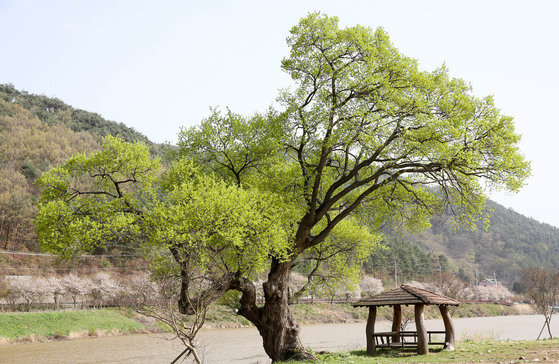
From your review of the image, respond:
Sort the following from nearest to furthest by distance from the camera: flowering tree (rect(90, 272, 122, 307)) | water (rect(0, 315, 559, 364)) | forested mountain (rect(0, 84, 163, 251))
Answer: water (rect(0, 315, 559, 364)) → flowering tree (rect(90, 272, 122, 307)) → forested mountain (rect(0, 84, 163, 251))

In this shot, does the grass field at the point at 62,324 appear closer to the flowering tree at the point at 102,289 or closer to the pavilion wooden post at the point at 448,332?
the flowering tree at the point at 102,289

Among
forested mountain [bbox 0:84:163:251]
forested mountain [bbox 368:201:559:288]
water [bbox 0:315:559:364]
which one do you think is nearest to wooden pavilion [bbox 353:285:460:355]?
water [bbox 0:315:559:364]

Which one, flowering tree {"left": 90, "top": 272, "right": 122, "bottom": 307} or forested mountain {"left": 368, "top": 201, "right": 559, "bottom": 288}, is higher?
forested mountain {"left": 368, "top": 201, "right": 559, "bottom": 288}

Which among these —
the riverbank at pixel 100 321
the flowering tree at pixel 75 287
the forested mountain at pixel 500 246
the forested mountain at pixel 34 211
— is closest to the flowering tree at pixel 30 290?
the flowering tree at pixel 75 287

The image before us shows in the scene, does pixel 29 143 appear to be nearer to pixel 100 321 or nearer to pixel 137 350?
pixel 100 321

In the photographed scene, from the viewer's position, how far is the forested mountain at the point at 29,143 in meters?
71.8

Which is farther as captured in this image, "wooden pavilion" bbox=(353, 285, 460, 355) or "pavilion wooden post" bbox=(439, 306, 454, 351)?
"pavilion wooden post" bbox=(439, 306, 454, 351)

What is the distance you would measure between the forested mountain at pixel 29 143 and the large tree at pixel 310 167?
54.7 m

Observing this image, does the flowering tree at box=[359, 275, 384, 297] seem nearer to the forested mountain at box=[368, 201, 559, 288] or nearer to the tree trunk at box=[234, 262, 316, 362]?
the forested mountain at box=[368, 201, 559, 288]

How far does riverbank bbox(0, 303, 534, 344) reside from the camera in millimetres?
34781

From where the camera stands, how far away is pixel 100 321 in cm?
4162

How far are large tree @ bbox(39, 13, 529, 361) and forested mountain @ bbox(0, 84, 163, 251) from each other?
54.7 meters

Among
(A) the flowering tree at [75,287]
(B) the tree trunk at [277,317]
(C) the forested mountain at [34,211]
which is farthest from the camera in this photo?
(C) the forested mountain at [34,211]

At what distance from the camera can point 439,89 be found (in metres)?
16.0
